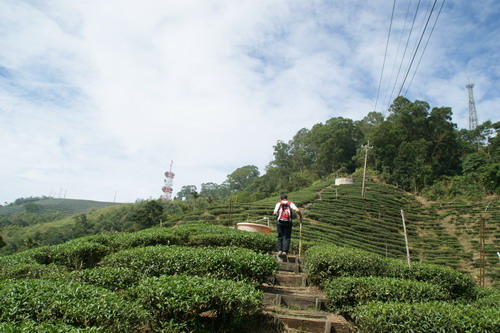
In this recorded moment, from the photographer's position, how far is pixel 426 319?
147 inches

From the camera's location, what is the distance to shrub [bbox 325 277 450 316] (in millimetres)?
4988

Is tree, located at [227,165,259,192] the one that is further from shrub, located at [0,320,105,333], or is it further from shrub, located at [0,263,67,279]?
shrub, located at [0,320,105,333]

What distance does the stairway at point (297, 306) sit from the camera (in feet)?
15.3

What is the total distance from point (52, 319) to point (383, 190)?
47.2 metres

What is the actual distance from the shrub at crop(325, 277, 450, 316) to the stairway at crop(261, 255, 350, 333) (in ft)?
0.77

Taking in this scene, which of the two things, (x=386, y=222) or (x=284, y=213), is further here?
(x=386, y=222)

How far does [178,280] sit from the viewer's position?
13.8ft

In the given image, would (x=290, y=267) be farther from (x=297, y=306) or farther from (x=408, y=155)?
(x=408, y=155)

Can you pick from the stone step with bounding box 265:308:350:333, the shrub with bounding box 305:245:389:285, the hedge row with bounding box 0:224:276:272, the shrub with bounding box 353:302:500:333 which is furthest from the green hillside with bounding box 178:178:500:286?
the shrub with bounding box 353:302:500:333

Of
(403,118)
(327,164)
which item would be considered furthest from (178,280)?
(327,164)

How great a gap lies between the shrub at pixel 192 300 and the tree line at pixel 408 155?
3634cm

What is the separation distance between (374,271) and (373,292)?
1589 mm

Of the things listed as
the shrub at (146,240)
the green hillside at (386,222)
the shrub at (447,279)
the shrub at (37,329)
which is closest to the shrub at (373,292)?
the shrub at (447,279)

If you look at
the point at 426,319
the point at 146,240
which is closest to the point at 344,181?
the point at 146,240
